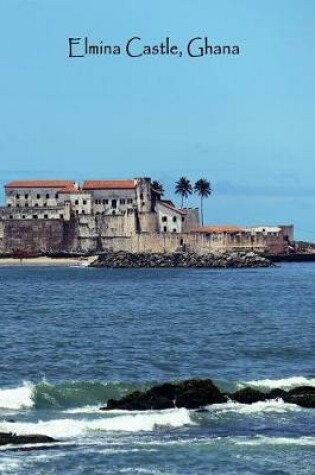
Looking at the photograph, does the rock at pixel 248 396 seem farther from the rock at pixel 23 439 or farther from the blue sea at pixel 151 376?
the rock at pixel 23 439

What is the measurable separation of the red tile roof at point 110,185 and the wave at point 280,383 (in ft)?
296

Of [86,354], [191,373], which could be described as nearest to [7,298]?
[86,354]

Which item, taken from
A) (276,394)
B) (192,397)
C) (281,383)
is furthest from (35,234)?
(192,397)

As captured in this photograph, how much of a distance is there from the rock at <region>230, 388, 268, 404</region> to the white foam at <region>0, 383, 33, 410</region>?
4318 millimetres

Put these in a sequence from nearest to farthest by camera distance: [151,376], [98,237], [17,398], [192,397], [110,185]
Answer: [192,397] → [17,398] → [151,376] → [110,185] → [98,237]

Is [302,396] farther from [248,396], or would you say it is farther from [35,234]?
[35,234]

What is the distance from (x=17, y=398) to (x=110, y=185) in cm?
9457

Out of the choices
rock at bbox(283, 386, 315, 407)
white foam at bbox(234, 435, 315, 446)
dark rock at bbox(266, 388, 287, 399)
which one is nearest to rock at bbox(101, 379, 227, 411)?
dark rock at bbox(266, 388, 287, 399)

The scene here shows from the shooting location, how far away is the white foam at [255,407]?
2303cm

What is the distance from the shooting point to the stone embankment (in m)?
117

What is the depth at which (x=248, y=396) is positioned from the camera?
24125 mm

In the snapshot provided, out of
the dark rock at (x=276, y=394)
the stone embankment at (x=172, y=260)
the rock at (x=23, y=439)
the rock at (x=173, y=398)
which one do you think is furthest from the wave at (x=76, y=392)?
the stone embankment at (x=172, y=260)

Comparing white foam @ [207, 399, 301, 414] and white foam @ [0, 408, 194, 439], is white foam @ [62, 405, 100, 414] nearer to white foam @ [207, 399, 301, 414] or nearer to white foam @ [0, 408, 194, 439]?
white foam @ [0, 408, 194, 439]

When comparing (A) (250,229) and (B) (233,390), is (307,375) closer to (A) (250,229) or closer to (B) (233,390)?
(B) (233,390)
